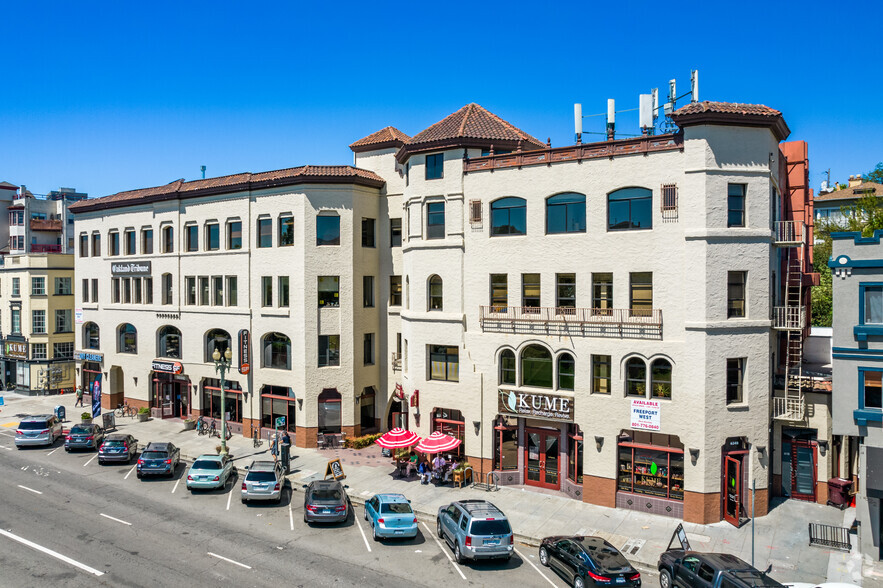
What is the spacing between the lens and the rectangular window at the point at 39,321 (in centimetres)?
5303

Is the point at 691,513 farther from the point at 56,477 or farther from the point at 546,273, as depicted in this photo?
the point at 56,477

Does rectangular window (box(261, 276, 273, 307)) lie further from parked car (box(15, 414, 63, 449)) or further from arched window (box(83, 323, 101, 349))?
arched window (box(83, 323, 101, 349))

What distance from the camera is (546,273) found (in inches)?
1164

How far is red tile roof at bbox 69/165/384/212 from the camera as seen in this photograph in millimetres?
36906

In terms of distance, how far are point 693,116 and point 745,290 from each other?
778 centimetres

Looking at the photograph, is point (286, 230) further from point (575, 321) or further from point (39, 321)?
point (39, 321)

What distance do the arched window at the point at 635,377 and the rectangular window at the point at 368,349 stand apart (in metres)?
17.1

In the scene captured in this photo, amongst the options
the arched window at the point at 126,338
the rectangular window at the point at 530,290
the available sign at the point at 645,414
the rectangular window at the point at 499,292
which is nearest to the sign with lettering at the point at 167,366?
the arched window at the point at 126,338

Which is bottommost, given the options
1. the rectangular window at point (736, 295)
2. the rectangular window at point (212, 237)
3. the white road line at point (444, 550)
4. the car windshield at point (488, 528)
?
the white road line at point (444, 550)

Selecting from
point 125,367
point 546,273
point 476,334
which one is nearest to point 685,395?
point 546,273

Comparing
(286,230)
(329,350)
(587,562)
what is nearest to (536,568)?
Result: (587,562)

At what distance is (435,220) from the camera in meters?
33.0

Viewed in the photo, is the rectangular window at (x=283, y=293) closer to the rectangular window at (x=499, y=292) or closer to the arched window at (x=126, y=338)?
the rectangular window at (x=499, y=292)

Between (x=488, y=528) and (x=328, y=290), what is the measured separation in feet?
65.8
